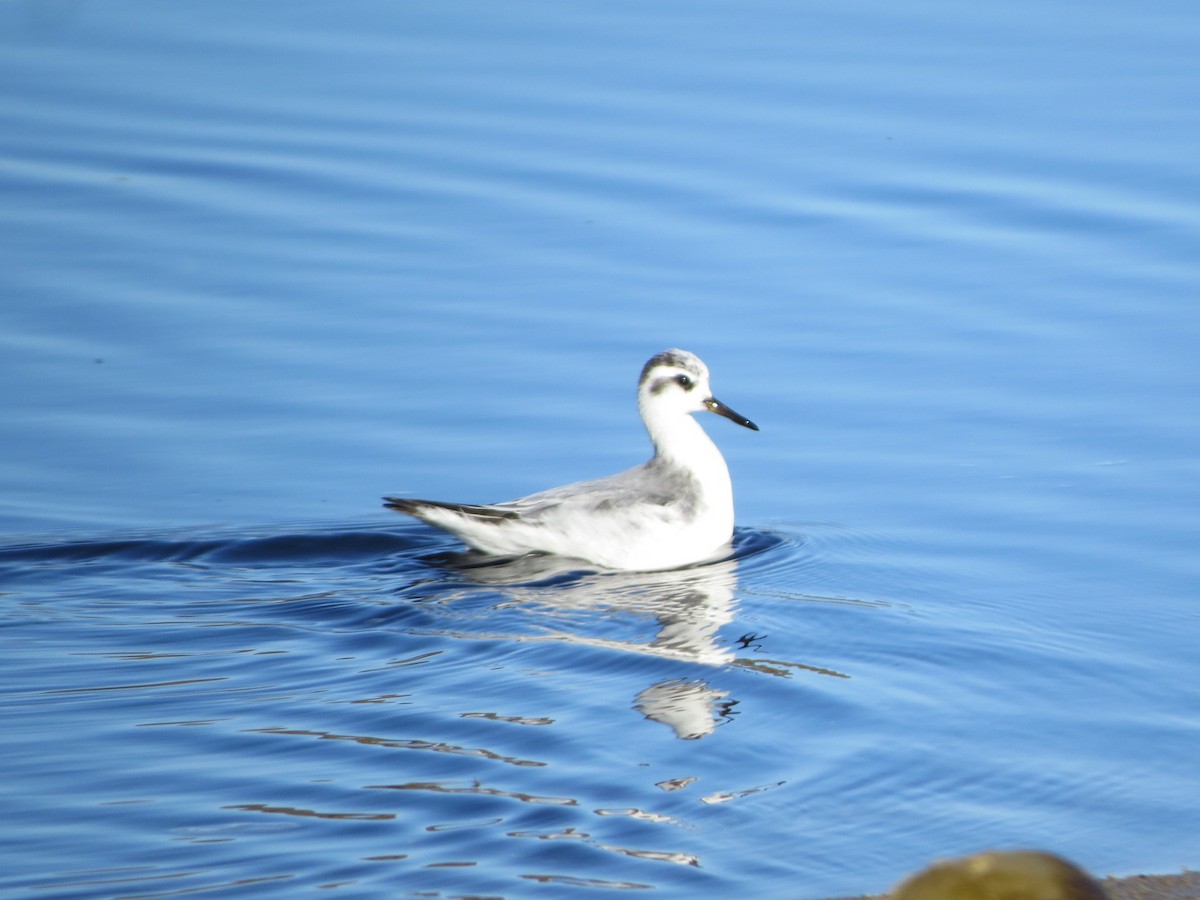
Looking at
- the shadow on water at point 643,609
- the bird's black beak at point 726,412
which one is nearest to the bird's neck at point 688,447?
the bird's black beak at point 726,412

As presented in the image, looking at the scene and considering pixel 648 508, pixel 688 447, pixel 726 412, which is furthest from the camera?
pixel 726 412

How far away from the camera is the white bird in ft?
32.3

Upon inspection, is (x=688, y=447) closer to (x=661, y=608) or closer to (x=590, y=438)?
(x=590, y=438)

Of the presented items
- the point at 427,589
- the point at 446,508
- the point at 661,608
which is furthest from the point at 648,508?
the point at 427,589

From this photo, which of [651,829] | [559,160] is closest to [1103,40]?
[559,160]

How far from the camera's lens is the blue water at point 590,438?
22.5 feet

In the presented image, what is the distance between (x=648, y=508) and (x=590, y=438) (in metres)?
1.27

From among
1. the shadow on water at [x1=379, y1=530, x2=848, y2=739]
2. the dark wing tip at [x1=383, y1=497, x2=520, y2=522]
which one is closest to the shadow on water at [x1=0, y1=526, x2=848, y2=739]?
the shadow on water at [x1=379, y1=530, x2=848, y2=739]

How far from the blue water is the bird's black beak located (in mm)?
418

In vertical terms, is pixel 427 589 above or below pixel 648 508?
below

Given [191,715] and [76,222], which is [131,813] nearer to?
[191,715]

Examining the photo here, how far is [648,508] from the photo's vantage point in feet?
33.5

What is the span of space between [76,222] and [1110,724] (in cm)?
944

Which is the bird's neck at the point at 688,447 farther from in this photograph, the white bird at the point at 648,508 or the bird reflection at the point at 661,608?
the bird reflection at the point at 661,608
